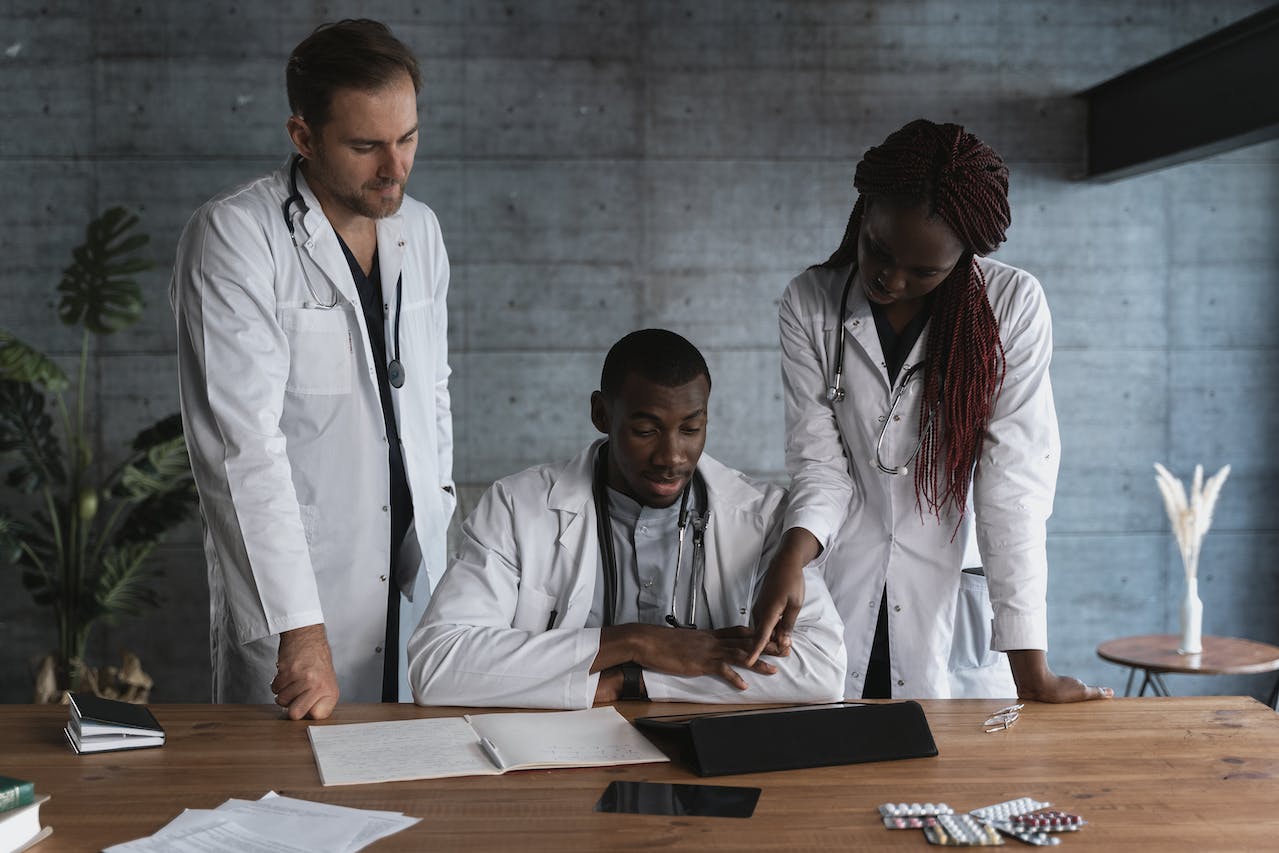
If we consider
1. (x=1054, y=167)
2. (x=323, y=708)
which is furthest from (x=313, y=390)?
(x=1054, y=167)

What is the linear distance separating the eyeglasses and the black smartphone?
1.51ft

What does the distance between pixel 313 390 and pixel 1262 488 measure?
4050 millimetres

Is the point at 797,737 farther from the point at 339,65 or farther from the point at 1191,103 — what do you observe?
the point at 1191,103

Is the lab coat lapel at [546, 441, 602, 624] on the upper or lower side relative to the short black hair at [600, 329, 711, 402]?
lower

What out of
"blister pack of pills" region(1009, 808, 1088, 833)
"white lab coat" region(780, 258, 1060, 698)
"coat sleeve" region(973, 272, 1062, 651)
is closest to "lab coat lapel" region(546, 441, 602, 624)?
"white lab coat" region(780, 258, 1060, 698)

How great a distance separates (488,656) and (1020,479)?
99 centimetres

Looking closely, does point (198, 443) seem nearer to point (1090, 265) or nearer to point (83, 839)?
point (83, 839)

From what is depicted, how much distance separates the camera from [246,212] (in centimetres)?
213

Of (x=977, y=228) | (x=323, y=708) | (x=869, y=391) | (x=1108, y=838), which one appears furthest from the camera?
(x=869, y=391)

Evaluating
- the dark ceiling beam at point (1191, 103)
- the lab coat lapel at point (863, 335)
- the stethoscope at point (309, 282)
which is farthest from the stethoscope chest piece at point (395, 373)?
the dark ceiling beam at point (1191, 103)

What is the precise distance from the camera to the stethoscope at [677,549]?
6.89 feet

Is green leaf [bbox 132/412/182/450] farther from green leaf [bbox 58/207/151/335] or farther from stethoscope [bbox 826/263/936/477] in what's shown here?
Answer: stethoscope [bbox 826/263/936/477]

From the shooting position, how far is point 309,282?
7.32 feet

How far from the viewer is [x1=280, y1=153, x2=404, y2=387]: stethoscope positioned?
7.29ft
